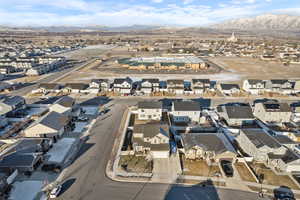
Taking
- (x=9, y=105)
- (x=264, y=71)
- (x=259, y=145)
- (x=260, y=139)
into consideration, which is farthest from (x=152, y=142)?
(x=264, y=71)

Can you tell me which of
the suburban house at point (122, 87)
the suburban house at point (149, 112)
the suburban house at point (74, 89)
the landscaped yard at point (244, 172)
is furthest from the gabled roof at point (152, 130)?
the suburban house at point (74, 89)

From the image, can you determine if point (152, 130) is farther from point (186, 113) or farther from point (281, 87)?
point (281, 87)

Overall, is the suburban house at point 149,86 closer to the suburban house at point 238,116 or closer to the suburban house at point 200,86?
the suburban house at point 200,86

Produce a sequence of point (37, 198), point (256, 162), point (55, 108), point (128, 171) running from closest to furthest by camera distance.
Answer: point (37, 198) < point (128, 171) < point (256, 162) < point (55, 108)

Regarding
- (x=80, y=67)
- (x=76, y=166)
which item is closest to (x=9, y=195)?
(x=76, y=166)

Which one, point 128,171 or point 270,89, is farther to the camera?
point 270,89

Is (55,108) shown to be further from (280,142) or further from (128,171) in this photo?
(280,142)
